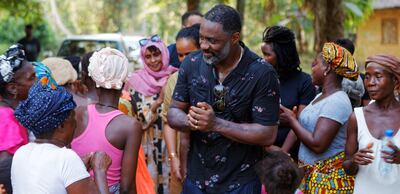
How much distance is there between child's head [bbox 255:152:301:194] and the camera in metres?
3.48

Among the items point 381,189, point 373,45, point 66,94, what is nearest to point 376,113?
point 381,189

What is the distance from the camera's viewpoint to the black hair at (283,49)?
474 cm

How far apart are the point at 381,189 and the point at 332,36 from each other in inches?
282

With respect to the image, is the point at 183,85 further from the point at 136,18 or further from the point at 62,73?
the point at 136,18

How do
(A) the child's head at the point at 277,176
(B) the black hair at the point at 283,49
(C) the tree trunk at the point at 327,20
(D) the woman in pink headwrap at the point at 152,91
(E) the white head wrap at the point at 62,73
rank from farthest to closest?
(C) the tree trunk at the point at 327,20 → (D) the woman in pink headwrap at the point at 152,91 → (E) the white head wrap at the point at 62,73 → (B) the black hair at the point at 283,49 → (A) the child's head at the point at 277,176

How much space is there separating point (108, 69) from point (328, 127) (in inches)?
60.7

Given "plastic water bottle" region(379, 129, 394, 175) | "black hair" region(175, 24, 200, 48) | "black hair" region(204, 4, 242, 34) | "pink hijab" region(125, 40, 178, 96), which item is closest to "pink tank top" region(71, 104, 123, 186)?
"black hair" region(204, 4, 242, 34)

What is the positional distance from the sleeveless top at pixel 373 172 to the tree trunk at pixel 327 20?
6814 mm

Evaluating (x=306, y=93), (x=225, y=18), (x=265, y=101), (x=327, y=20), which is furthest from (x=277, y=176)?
(x=327, y=20)

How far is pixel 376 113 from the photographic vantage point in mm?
3721

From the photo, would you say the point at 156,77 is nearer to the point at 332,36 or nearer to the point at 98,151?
the point at 98,151

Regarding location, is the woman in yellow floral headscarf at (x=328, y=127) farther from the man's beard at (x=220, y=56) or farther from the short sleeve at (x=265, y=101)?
the man's beard at (x=220, y=56)

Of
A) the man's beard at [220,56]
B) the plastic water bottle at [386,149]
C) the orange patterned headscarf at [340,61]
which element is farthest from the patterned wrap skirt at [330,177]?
the man's beard at [220,56]

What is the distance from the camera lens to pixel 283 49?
4.77m
